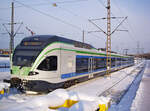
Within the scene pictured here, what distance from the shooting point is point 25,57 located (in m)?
9.06

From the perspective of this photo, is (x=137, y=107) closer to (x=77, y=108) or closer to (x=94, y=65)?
(x=77, y=108)

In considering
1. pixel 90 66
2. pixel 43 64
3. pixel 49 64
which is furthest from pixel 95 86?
pixel 43 64

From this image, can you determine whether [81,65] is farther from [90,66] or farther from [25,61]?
[25,61]

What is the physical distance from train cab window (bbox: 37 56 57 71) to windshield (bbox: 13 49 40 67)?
56 centimetres

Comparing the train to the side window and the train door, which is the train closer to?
the side window

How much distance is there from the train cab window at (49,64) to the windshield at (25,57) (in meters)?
0.56

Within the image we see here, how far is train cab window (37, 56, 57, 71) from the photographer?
344 inches

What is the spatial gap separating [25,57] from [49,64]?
1.49 m

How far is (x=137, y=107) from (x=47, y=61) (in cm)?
520

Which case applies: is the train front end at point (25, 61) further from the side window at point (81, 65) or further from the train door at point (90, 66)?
the train door at point (90, 66)

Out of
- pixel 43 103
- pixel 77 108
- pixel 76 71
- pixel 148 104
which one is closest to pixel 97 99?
pixel 77 108

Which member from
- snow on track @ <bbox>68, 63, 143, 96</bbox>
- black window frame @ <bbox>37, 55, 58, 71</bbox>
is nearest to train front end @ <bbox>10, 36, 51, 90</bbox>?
black window frame @ <bbox>37, 55, 58, 71</bbox>

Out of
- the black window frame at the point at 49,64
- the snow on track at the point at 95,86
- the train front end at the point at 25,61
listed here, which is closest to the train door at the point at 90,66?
the snow on track at the point at 95,86

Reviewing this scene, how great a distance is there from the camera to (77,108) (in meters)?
5.10
